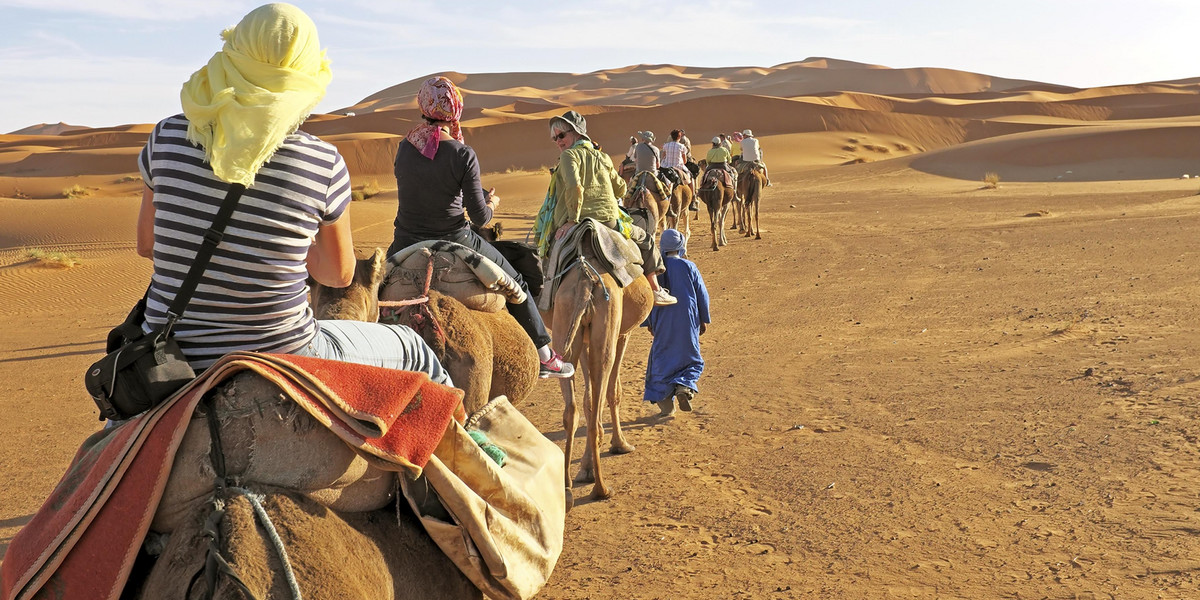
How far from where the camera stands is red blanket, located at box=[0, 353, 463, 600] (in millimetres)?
2369

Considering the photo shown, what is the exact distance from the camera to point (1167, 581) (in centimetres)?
541

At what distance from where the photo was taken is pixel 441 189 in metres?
5.54

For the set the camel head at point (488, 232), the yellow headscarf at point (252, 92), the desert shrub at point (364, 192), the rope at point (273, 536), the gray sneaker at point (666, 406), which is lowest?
the gray sneaker at point (666, 406)

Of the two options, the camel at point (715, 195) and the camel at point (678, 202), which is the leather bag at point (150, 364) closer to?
the camel at point (715, 195)

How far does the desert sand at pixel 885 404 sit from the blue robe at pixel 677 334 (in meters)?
0.38

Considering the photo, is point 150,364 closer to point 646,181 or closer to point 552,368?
point 552,368

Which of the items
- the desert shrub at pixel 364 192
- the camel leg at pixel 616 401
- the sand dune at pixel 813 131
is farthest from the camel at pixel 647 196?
the sand dune at pixel 813 131

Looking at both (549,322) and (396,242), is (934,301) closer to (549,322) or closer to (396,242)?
(549,322)

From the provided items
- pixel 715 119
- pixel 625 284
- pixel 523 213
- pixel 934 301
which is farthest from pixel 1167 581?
pixel 715 119

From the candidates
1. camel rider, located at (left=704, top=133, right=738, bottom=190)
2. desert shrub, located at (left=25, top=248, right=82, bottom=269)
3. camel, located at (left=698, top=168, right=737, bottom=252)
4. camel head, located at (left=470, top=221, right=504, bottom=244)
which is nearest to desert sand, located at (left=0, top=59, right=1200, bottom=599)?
desert shrub, located at (left=25, top=248, right=82, bottom=269)


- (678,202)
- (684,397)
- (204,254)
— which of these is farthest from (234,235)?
(678,202)

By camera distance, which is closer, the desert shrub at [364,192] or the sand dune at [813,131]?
the desert shrub at [364,192]

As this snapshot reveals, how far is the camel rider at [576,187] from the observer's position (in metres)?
Answer: 7.11

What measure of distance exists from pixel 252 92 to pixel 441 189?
2942mm
